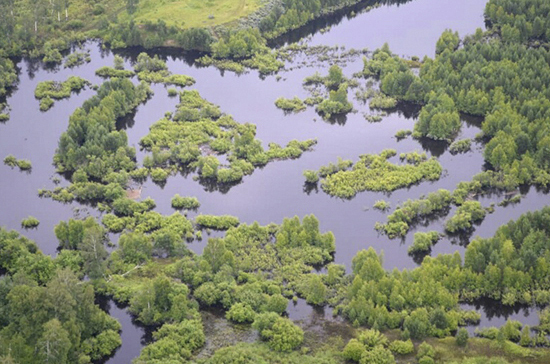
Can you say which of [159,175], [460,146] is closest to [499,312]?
[460,146]

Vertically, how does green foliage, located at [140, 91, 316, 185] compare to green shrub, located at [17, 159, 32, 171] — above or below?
below

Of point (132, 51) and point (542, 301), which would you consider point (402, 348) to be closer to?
point (542, 301)

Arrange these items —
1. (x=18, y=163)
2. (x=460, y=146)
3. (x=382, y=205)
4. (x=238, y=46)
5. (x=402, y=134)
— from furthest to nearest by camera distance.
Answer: (x=238, y=46) → (x=402, y=134) → (x=460, y=146) → (x=18, y=163) → (x=382, y=205)

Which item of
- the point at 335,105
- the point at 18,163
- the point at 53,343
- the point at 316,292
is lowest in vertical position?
the point at 316,292

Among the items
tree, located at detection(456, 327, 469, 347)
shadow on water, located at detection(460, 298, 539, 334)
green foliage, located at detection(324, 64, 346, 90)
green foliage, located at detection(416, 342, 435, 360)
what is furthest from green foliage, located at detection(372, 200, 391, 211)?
green foliage, located at detection(324, 64, 346, 90)

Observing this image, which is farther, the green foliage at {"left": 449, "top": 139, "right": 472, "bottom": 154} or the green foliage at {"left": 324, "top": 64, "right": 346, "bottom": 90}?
the green foliage at {"left": 324, "top": 64, "right": 346, "bottom": 90}

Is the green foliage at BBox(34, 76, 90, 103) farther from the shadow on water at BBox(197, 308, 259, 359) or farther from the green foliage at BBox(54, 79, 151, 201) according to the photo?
the shadow on water at BBox(197, 308, 259, 359)

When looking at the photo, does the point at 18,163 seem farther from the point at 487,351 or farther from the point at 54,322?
the point at 487,351
